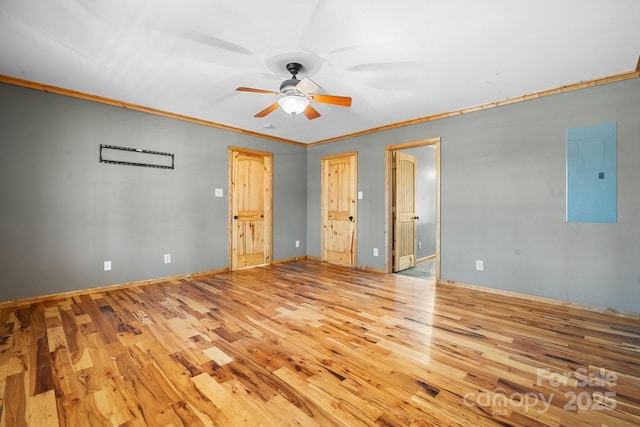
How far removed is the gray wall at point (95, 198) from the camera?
3203mm

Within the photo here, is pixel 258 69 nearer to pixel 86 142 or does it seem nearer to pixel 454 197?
pixel 86 142

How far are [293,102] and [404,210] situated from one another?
3.20 m

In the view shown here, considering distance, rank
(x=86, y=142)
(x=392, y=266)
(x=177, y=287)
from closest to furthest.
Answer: (x=86, y=142)
(x=177, y=287)
(x=392, y=266)

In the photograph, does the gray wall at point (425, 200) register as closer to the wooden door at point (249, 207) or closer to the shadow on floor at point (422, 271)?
the shadow on floor at point (422, 271)

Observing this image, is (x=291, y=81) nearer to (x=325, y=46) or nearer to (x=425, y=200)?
(x=325, y=46)

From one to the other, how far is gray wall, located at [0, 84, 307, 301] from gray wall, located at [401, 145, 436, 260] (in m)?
3.61

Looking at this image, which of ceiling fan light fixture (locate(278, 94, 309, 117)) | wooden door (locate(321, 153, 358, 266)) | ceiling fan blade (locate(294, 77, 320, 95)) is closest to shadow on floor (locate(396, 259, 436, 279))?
wooden door (locate(321, 153, 358, 266))

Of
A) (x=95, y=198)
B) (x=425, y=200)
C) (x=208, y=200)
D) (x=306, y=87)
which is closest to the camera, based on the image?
(x=306, y=87)

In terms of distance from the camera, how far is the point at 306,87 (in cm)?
264

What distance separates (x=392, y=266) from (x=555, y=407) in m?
3.38

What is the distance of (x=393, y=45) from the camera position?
2.44 metres

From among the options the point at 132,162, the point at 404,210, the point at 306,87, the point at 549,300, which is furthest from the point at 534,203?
the point at 132,162

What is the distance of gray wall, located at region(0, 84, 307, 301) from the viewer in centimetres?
320

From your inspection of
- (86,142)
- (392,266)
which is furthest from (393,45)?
(86,142)
